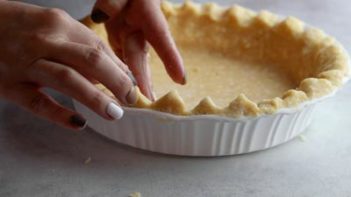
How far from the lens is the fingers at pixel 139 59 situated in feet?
3.52

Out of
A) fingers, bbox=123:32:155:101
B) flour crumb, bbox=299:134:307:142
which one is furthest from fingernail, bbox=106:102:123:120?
flour crumb, bbox=299:134:307:142

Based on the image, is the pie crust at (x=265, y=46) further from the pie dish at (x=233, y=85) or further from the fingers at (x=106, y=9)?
the fingers at (x=106, y=9)

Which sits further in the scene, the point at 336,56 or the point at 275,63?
the point at 275,63

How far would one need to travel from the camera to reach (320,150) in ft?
3.59

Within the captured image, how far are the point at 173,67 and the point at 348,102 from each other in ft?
1.43

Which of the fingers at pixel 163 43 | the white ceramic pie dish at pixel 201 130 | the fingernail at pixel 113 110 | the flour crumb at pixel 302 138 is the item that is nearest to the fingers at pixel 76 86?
the fingernail at pixel 113 110

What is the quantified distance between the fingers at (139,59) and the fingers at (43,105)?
0.75 ft

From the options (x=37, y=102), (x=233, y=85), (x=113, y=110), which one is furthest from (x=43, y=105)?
(x=233, y=85)

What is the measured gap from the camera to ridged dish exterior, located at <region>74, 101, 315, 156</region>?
972mm

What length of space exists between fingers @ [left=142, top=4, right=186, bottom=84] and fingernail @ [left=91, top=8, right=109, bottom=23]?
0.08 metres

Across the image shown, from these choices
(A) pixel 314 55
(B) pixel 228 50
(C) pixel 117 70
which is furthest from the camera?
(B) pixel 228 50

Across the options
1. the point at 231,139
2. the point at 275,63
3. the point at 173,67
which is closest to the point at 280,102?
the point at 231,139

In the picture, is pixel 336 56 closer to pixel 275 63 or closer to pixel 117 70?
pixel 275 63

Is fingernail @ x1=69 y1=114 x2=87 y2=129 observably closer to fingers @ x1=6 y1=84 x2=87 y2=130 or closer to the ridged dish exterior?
fingers @ x1=6 y1=84 x2=87 y2=130
